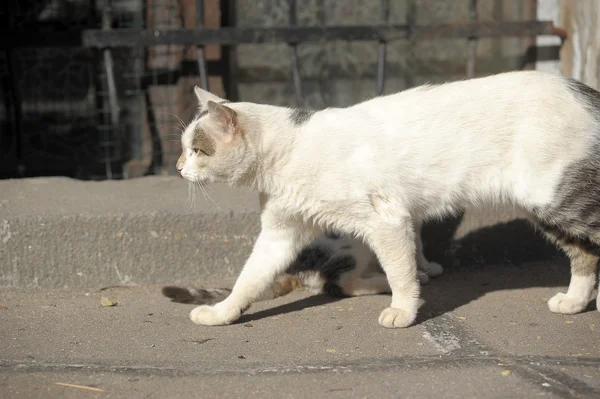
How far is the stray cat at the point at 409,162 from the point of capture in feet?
12.5

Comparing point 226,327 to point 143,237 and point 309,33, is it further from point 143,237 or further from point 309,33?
point 309,33

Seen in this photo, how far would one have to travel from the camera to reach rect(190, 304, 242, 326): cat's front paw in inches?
157

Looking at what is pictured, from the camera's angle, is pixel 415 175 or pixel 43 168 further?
pixel 43 168

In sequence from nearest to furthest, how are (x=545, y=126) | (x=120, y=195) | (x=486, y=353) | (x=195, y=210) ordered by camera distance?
1. (x=486, y=353)
2. (x=545, y=126)
3. (x=195, y=210)
4. (x=120, y=195)

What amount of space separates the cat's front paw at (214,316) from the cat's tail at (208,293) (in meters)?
0.33

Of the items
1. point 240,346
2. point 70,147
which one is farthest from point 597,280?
point 70,147

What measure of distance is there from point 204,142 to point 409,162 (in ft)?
3.36

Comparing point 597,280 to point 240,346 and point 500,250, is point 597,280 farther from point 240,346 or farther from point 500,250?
point 240,346

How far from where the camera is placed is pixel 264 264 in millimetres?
4152

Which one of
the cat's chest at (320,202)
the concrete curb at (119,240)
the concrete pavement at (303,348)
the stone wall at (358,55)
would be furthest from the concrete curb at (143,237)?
the stone wall at (358,55)

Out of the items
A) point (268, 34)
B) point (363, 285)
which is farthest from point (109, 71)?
point (363, 285)

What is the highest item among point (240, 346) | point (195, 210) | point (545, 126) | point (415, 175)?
point (545, 126)

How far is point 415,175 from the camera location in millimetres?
3941

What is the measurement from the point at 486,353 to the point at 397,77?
3.44m
